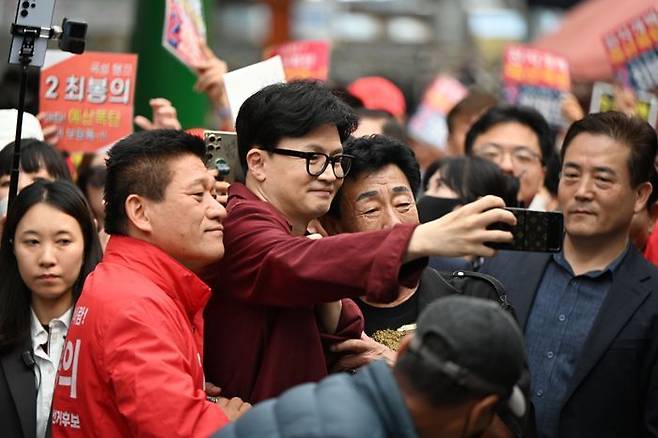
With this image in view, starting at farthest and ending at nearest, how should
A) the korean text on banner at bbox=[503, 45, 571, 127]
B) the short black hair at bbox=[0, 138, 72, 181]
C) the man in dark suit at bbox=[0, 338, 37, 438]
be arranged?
the korean text on banner at bbox=[503, 45, 571, 127] < the short black hair at bbox=[0, 138, 72, 181] < the man in dark suit at bbox=[0, 338, 37, 438]

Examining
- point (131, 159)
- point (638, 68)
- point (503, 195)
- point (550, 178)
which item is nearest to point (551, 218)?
point (131, 159)

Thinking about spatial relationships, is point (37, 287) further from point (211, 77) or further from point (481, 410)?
point (481, 410)

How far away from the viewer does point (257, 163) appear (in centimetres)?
453

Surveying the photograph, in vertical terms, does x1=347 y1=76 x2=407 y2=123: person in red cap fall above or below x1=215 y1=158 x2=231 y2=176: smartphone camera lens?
below

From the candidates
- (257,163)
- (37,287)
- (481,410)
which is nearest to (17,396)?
(37,287)

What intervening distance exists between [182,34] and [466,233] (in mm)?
4130

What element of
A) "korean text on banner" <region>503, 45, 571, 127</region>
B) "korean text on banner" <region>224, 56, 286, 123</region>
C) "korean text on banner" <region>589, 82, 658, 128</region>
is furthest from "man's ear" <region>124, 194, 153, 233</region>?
"korean text on banner" <region>503, 45, 571, 127</region>

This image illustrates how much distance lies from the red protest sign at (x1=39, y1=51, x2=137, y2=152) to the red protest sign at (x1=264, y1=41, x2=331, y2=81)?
2618 mm

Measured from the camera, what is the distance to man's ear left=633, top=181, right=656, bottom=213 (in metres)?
5.98

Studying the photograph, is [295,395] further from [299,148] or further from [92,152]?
[92,152]

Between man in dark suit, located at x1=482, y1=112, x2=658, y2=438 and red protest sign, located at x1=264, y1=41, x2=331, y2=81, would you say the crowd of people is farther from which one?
red protest sign, located at x1=264, y1=41, x2=331, y2=81

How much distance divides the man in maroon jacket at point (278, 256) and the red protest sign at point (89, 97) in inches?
115

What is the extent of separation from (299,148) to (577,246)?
77.0 inches

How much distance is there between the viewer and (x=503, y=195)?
7.14 metres
